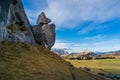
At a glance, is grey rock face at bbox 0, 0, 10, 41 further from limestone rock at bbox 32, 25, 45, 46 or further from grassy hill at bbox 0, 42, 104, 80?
limestone rock at bbox 32, 25, 45, 46

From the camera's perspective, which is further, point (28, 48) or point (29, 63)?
point (28, 48)

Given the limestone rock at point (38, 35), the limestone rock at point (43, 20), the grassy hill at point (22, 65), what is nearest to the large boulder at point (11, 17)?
the grassy hill at point (22, 65)

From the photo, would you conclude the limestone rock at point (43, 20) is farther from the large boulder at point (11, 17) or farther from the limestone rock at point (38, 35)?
the large boulder at point (11, 17)

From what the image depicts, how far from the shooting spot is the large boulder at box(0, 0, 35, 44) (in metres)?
39.0

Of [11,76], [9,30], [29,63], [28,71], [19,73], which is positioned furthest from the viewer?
[9,30]

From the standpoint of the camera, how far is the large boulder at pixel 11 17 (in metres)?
39.0

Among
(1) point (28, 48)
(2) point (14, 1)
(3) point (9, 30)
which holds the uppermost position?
(2) point (14, 1)

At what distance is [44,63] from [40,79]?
11.3 m

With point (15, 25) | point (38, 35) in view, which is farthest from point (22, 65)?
point (38, 35)

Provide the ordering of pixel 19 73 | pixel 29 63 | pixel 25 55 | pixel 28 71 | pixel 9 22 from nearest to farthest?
pixel 19 73, pixel 28 71, pixel 29 63, pixel 25 55, pixel 9 22

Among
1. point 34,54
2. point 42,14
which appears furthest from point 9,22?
point 42,14

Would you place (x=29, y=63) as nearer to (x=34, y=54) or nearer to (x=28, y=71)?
(x=28, y=71)

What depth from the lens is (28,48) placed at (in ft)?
154

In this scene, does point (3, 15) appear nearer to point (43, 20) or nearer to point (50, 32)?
point (43, 20)
